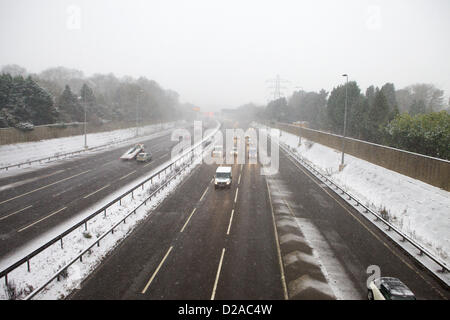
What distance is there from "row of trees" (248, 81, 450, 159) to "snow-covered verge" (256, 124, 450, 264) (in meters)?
4.38

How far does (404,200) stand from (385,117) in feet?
96.1

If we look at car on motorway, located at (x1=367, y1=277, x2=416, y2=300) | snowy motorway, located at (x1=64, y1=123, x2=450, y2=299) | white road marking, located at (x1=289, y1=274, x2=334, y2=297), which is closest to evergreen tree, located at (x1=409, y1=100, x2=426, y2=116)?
snowy motorway, located at (x1=64, y1=123, x2=450, y2=299)

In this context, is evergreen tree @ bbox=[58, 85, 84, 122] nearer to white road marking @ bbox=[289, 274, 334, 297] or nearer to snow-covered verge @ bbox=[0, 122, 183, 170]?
snow-covered verge @ bbox=[0, 122, 183, 170]

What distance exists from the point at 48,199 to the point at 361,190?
27121 mm

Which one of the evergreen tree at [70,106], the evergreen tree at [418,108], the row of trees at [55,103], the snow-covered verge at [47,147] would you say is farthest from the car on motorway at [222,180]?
the evergreen tree at [418,108]

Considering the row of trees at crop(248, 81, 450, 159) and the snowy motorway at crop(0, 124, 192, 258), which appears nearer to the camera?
the snowy motorway at crop(0, 124, 192, 258)

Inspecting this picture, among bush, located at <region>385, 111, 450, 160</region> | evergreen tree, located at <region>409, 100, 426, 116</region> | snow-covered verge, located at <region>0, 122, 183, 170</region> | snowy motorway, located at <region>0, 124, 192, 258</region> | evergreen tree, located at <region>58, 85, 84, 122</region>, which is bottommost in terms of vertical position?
snowy motorway, located at <region>0, 124, 192, 258</region>

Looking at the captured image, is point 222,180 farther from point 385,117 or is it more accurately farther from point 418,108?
point 418,108

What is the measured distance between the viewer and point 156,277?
37.1 ft

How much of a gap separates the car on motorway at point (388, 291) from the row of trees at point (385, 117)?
17.9 m

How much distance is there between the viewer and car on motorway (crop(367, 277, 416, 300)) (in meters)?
8.89

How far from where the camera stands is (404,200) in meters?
18.7

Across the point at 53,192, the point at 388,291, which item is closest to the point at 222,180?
the point at 53,192
